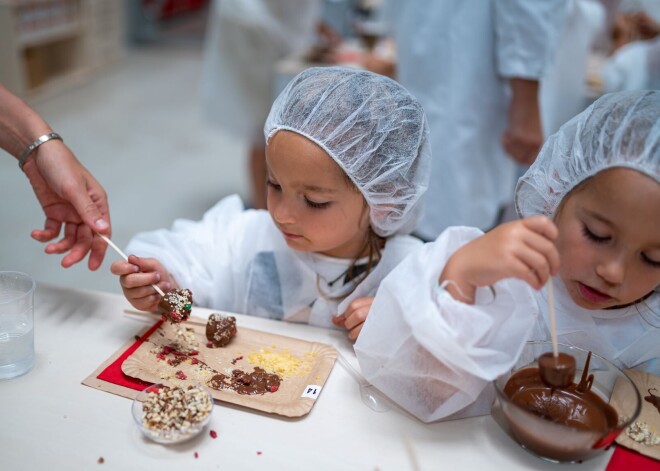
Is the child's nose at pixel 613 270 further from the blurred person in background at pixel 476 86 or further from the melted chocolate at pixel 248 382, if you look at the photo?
the blurred person in background at pixel 476 86

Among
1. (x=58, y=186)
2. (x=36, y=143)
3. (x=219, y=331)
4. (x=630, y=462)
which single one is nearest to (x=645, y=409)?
(x=630, y=462)

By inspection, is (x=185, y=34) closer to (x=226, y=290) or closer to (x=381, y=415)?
(x=226, y=290)

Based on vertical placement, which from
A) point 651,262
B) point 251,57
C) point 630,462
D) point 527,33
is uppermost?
point 527,33

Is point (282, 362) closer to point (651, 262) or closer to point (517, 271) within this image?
point (517, 271)

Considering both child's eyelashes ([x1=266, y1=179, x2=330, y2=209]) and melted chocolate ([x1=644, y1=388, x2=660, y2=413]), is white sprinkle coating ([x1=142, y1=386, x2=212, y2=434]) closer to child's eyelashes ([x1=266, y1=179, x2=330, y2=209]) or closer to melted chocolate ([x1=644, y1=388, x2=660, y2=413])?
child's eyelashes ([x1=266, y1=179, x2=330, y2=209])

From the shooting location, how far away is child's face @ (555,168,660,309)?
886mm

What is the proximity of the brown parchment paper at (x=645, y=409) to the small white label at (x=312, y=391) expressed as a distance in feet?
1.59

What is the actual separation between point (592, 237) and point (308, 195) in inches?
20.0

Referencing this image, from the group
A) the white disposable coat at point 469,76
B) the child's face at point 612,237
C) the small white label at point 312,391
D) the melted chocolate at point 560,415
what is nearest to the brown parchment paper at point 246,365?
the small white label at point 312,391

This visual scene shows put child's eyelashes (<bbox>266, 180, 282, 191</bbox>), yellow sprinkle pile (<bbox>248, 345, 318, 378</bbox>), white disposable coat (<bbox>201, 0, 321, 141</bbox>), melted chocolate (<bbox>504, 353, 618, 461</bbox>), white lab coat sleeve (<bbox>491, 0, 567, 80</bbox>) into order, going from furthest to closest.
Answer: white disposable coat (<bbox>201, 0, 321, 141</bbox>)
white lab coat sleeve (<bbox>491, 0, 567, 80</bbox>)
child's eyelashes (<bbox>266, 180, 282, 191</bbox>)
yellow sprinkle pile (<bbox>248, 345, 318, 378</bbox>)
melted chocolate (<bbox>504, 353, 618, 461</bbox>)

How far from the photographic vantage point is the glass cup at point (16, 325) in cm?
95

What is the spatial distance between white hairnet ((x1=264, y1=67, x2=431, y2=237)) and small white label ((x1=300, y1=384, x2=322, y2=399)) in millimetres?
400

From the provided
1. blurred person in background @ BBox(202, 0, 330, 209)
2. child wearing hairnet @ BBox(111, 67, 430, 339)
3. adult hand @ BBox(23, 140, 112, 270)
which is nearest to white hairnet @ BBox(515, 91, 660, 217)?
child wearing hairnet @ BBox(111, 67, 430, 339)

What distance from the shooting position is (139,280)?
1.08 metres
